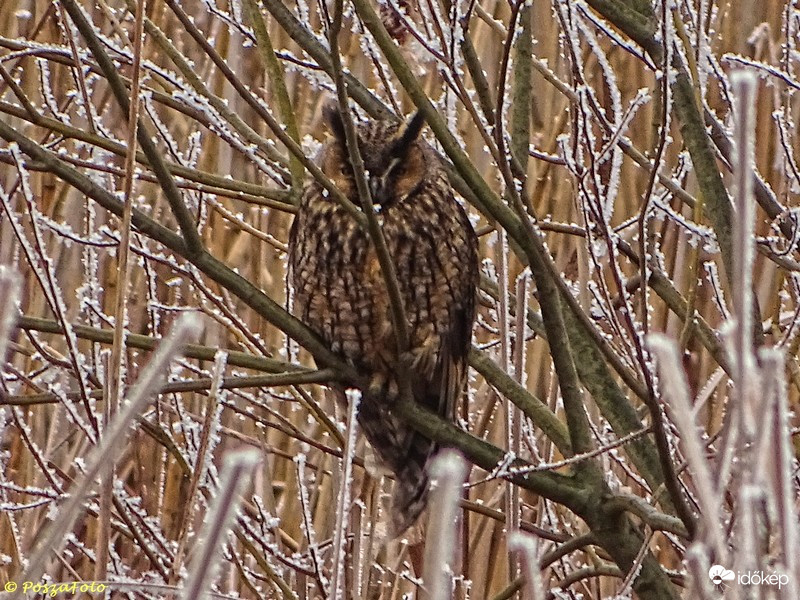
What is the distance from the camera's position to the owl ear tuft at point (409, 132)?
1.96 metres

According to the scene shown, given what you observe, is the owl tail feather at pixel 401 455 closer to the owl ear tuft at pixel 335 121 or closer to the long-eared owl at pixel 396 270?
the long-eared owl at pixel 396 270

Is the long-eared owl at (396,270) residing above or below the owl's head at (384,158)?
below

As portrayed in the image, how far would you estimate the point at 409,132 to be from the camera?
1.98 metres

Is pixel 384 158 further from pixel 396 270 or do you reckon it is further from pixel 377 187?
pixel 396 270

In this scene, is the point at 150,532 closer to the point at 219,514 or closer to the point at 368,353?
the point at 368,353

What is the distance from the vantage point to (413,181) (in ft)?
6.94

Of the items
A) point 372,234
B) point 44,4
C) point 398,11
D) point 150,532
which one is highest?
point 44,4

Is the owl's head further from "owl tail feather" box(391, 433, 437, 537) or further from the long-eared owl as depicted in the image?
"owl tail feather" box(391, 433, 437, 537)

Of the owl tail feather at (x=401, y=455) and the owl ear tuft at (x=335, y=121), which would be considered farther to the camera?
the owl tail feather at (x=401, y=455)

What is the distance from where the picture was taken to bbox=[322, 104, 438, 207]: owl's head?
6.49 ft

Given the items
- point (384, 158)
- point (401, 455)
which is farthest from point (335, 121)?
point (401, 455)

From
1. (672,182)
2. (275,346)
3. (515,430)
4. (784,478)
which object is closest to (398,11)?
(672,182)

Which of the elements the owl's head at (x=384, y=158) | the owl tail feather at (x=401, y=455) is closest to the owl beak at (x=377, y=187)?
the owl's head at (x=384, y=158)

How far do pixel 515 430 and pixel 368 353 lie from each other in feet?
2.05
